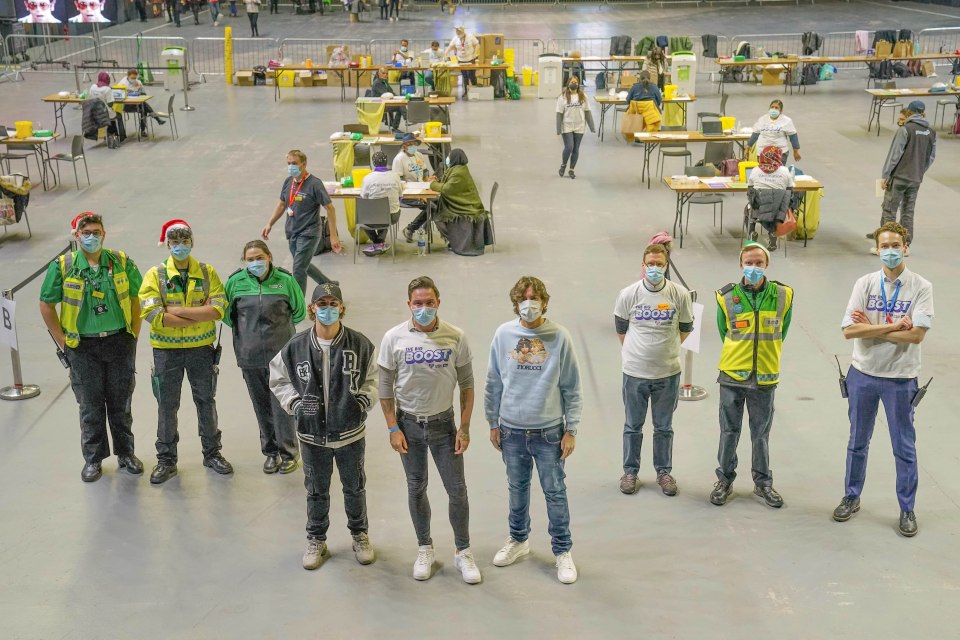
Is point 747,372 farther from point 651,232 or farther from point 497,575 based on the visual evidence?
point 651,232

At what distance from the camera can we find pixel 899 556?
6.53 meters

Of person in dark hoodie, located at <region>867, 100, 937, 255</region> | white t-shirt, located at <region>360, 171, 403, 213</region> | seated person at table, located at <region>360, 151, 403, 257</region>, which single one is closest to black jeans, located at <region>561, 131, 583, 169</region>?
seated person at table, located at <region>360, 151, 403, 257</region>

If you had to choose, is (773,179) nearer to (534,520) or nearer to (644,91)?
(644,91)

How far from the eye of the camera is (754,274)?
6.75 metres

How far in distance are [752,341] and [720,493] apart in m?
1.06

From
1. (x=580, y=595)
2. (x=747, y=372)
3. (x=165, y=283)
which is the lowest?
(x=580, y=595)

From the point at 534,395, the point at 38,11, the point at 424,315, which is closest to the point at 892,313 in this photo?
the point at 534,395

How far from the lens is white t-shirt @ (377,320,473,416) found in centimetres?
599

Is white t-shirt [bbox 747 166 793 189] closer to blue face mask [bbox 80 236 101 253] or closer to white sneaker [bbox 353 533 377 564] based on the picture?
white sneaker [bbox 353 533 377 564]

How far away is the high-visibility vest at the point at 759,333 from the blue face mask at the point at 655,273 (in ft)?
1.42

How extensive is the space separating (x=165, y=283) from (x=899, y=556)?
191 inches

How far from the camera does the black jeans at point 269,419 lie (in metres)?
7.45

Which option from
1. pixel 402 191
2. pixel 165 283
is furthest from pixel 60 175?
pixel 165 283

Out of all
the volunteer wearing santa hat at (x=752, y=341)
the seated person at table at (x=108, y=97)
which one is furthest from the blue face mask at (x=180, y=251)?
Answer: the seated person at table at (x=108, y=97)
